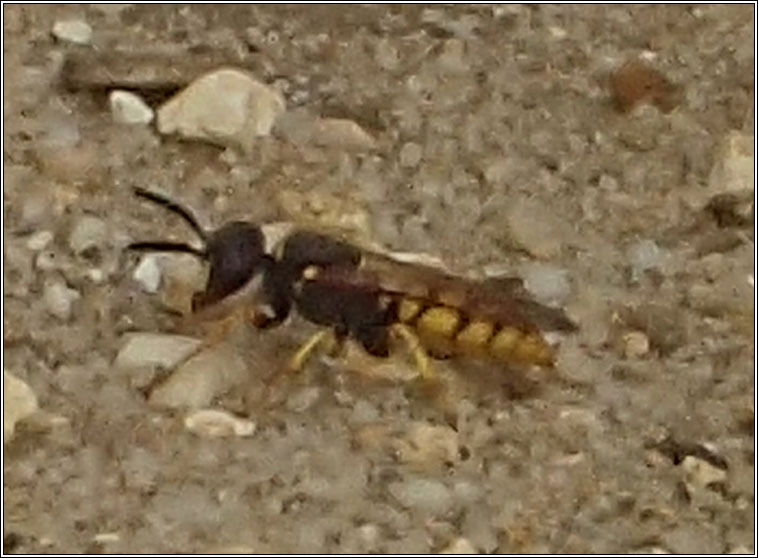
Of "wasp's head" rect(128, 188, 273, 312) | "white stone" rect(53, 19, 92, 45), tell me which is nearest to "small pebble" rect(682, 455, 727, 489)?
"wasp's head" rect(128, 188, 273, 312)

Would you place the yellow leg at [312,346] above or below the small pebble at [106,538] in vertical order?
above

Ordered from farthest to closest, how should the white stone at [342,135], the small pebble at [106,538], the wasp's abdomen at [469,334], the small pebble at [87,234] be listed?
the white stone at [342,135]
the small pebble at [87,234]
the wasp's abdomen at [469,334]
the small pebble at [106,538]

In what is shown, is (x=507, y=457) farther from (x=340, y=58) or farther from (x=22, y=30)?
(x=22, y=30)

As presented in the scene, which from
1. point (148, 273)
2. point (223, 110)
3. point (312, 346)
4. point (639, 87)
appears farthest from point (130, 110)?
point (639, 87)

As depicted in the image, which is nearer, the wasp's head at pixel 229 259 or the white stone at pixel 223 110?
the wasp's head at pixel 229 259

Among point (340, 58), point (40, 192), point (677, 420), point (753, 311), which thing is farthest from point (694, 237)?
point (40, 192)

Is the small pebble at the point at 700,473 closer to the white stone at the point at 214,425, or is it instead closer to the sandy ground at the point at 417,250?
the sandy ground at the point at 417,250

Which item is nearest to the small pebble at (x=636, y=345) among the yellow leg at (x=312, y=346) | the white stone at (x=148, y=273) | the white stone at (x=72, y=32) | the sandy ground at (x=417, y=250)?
the sandy ground at (x=417, y=250)
